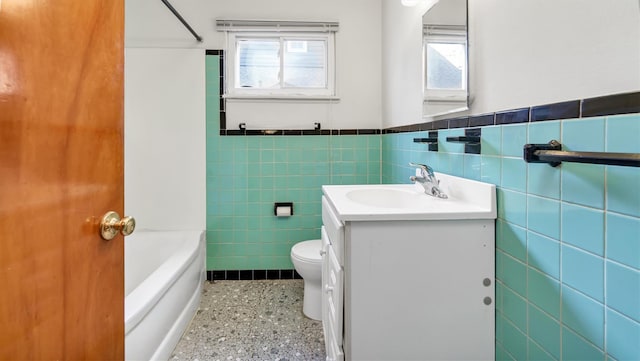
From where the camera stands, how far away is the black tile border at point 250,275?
8.86ft

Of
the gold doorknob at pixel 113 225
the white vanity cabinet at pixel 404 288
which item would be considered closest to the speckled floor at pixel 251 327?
the white vanity cabinet at pixel 404 288

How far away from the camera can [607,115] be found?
74 centimetres

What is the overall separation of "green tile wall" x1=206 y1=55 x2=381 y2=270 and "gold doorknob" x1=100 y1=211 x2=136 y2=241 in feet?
5.98

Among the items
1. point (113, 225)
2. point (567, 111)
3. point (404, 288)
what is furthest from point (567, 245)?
point (113, 225)

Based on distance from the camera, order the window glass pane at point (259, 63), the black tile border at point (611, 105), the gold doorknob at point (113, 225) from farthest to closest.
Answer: the window glass pane at point (259, 63) < the gold doorknob at point (113, 225) < the black tile border at point (611, 105)

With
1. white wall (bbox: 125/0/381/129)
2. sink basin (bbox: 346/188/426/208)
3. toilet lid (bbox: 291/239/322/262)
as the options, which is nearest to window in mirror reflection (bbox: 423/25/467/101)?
sink basin (bbox: 346/188/426/208)

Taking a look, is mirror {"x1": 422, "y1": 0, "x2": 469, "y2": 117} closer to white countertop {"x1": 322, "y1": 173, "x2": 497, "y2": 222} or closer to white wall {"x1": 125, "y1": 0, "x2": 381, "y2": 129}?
white countertop {"x1": 322, "y1": 173, "x2": 497, "y2": 222}

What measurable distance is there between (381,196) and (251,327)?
1.14m

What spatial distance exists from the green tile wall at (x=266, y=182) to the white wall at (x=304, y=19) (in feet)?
0.50

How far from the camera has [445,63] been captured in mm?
1598

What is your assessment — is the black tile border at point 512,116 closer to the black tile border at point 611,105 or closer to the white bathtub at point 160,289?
the black tile border at point 611,105

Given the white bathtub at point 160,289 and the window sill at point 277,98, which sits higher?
the window sill at point 277,98

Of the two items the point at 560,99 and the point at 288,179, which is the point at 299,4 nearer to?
the point at 288,179

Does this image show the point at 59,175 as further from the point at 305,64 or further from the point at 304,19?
the point at 304,19
